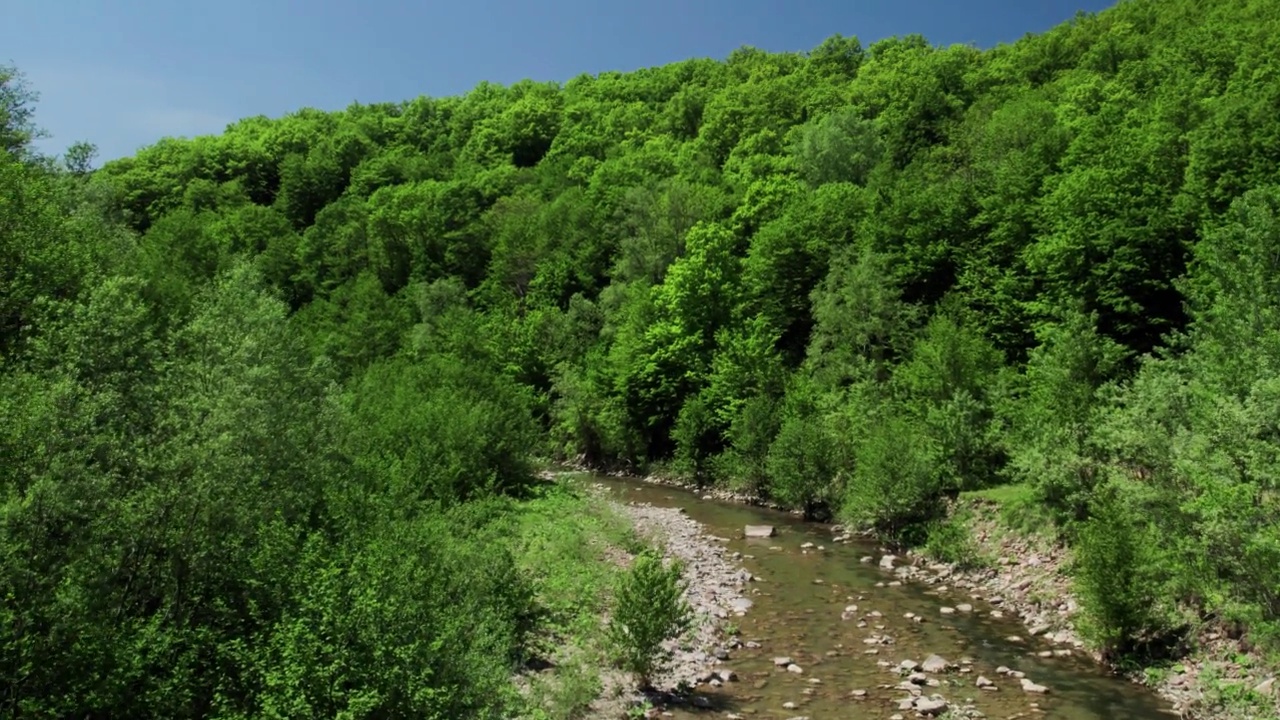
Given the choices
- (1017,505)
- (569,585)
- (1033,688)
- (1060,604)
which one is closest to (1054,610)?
(1060,604)

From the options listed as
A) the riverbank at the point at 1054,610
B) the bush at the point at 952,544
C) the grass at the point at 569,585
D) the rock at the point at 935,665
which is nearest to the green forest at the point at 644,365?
the grass at the point at 569,585

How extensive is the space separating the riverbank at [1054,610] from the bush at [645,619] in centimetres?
1011

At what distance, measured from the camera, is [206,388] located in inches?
596

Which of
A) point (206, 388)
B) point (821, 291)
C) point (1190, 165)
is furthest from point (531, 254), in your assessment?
point (206, 388)

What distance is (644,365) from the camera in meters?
54.9

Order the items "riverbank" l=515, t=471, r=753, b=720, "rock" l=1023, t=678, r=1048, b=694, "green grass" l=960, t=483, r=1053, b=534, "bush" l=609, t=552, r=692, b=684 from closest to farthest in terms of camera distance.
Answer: "riverbank" l=515, t=471, r=753, b=720, "bush" l=609, t=552, r=692, b=684, "rock" l=1023, t=678, r=1048, b=694, "green grass" l=960, t=483, r=1053, b=534

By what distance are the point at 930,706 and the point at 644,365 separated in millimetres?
40585

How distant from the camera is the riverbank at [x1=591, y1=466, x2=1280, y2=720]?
14812 mm

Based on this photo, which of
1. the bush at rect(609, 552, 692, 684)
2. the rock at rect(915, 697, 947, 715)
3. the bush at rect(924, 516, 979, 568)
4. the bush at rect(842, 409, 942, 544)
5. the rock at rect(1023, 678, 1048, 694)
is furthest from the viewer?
the bush at rect(842, 409, 942, 544)

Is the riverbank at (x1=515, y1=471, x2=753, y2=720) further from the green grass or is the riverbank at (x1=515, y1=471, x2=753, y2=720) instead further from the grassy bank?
the green grass

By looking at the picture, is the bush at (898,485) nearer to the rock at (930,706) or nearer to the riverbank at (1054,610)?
the riverbank at (1054,610)

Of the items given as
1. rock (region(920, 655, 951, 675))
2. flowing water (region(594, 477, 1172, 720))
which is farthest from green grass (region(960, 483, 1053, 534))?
rock (region(920, 655, 951, 675))

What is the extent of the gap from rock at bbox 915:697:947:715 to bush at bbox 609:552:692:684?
4.84 m

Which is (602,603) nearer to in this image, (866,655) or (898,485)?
(866,655)
